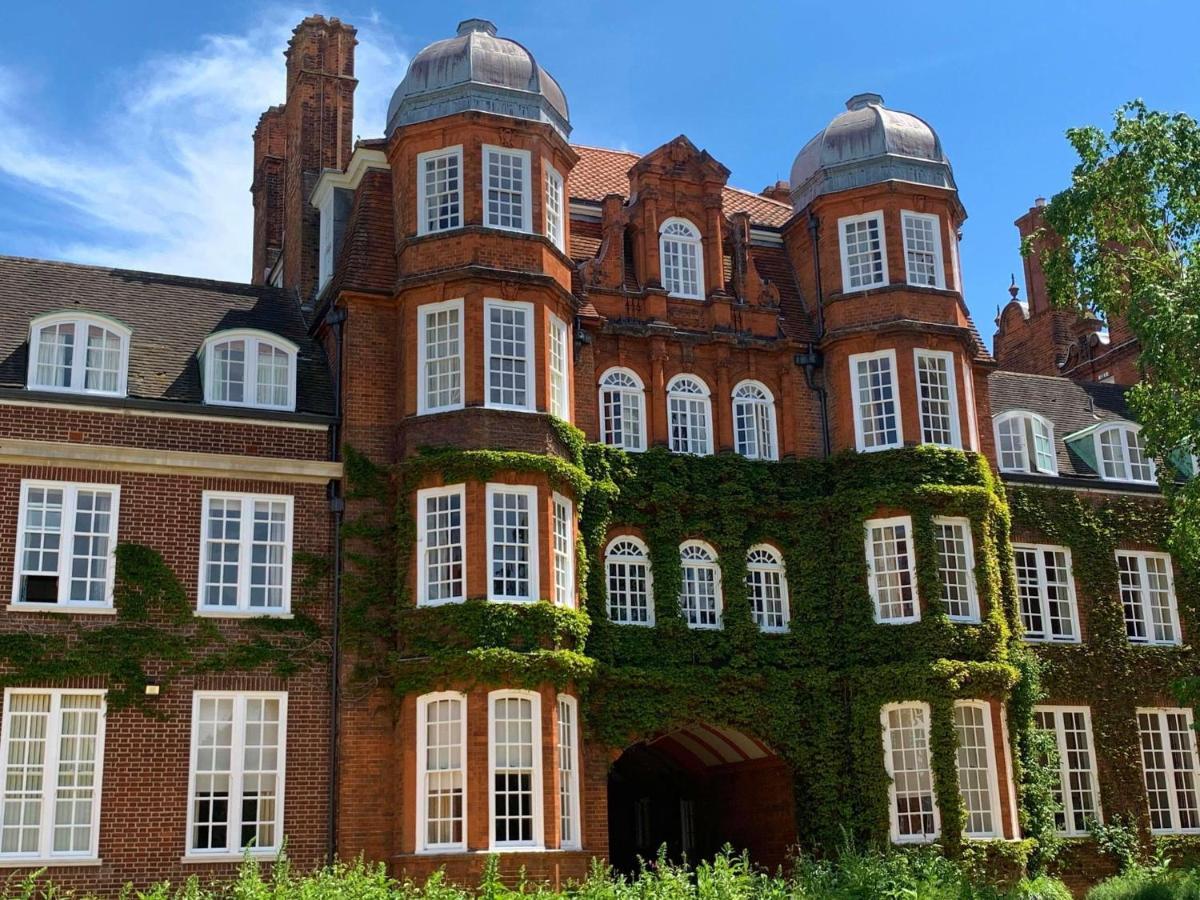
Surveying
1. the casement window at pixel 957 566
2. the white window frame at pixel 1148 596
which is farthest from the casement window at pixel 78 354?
the white window frame at pixel 1148 596

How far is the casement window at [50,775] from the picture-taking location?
25812 mm

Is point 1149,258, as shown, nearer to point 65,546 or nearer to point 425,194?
point 425,194

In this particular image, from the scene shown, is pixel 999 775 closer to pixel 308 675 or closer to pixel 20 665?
pixel 308 675

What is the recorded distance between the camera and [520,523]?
28.9 meters

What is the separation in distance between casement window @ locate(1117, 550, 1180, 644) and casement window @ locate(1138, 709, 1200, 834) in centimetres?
190

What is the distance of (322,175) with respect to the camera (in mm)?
34219

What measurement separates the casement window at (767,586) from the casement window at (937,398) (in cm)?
434

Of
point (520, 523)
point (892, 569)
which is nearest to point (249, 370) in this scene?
point (520, 523)

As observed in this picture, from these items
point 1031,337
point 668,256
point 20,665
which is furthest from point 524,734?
point 1031,337

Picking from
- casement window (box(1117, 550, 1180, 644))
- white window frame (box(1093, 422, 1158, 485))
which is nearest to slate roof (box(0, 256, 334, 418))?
white window frame (box(1093, 422, 1158, 485))

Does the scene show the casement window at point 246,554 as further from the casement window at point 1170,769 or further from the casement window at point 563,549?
the casement window at point 1170,769

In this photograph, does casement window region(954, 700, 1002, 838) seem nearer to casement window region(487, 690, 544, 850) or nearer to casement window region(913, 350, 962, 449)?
casement window region(913, 350, 962, 449)

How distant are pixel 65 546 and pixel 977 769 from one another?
18.5 metres

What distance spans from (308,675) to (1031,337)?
94.2 feet
